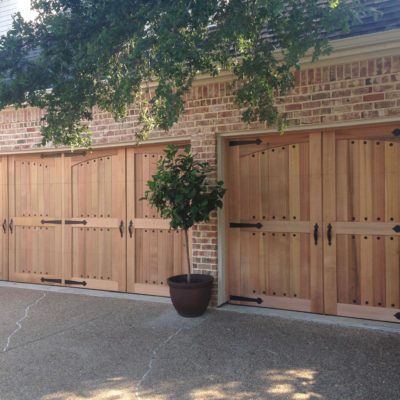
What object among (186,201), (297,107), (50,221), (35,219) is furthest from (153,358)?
(35,219)

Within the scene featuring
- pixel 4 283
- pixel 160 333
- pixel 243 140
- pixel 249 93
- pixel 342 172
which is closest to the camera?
pixel 249 93

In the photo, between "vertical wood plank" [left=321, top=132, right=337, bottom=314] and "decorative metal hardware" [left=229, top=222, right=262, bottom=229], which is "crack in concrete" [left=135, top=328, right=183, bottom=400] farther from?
"vertical wood plank" [left=321, top=132, right=337, bottom=314]

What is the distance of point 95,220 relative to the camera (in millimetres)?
7062

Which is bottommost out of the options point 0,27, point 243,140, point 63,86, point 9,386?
point 9,386

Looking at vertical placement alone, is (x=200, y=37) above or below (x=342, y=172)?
above

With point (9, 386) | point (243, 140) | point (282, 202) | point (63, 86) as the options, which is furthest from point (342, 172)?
point (9, 386)

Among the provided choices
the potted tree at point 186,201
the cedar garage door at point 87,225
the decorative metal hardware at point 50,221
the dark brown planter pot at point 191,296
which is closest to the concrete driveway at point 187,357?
the dark brown planter pot at point 191,296

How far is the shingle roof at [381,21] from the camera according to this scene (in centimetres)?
492

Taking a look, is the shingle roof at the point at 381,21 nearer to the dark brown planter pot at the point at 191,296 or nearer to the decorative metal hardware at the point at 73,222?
the dark brown planter pot at the point at 191,296

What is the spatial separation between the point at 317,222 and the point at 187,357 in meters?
2.29

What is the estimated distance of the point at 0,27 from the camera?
416 inches

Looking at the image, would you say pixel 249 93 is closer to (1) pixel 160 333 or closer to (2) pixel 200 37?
(2) pixel 200 37

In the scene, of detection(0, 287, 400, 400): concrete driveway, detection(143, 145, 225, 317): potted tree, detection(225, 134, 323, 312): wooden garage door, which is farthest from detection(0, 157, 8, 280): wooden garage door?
detection(225, 134, 323, 312): wooden garage door

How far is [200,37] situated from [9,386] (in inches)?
132
